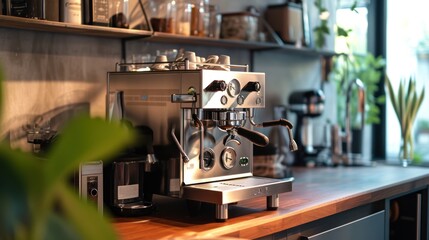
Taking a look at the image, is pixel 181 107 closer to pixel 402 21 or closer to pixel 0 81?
pixel 0 81

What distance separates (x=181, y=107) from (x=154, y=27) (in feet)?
2.09

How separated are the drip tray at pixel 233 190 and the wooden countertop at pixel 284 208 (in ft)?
0.22

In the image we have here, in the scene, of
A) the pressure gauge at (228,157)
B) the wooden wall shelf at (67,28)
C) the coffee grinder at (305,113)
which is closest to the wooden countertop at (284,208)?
the pressure gauge at (228,157)

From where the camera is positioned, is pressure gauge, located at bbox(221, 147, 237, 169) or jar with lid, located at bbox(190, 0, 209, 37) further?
jar with lid, located at bbox(190, 0, 209, 37)

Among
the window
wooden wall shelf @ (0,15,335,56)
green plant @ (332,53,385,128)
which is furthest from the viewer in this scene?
the window

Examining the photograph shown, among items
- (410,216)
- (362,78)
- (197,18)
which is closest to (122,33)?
(197,18)

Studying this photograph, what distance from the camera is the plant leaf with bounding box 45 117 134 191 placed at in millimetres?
422

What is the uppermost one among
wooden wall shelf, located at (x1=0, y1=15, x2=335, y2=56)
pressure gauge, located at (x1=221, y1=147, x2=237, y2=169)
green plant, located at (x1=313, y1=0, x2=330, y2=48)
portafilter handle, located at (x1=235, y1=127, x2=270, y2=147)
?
green plant, located at (x1=313, y1=0, x2=330, y2=48)

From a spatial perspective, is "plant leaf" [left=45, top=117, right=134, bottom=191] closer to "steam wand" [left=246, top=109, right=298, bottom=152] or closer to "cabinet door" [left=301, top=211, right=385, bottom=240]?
"steam wand" [left=246, top=109, right=298, bottom=152]

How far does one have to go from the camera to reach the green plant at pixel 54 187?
423 mm

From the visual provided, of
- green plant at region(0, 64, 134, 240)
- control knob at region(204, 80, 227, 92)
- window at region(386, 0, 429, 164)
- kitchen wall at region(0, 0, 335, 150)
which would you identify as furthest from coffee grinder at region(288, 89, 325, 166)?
green plant at region(0, 64, 134, 240)

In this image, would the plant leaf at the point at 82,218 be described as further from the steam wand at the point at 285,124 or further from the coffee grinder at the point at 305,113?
the coffee grinder at the point at 305,113

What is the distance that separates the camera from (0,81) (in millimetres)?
421

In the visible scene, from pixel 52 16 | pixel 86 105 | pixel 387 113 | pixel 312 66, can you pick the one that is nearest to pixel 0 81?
pixel 52 16
